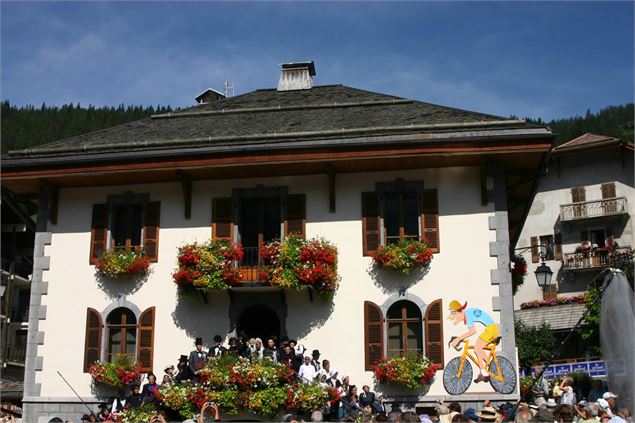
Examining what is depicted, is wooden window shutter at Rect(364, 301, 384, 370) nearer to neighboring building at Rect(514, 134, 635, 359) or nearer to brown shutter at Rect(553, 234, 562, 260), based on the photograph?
neighboring building at Rect(514, 134, 635, 359)

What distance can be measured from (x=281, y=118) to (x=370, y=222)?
4504 millimetres

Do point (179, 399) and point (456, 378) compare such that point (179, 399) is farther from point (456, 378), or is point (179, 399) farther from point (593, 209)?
point (593, 209)

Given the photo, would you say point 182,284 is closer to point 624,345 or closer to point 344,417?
point 344,417

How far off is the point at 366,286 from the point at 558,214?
3229 cm

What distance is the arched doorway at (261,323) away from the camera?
21.0 metres

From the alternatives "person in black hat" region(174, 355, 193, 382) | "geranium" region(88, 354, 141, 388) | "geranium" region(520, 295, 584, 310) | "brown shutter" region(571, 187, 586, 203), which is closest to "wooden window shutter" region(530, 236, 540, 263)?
"geranium" region(520, 295, 584, 310)

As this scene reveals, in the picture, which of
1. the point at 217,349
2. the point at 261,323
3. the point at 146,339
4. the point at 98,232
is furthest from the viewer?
the point at 98,232

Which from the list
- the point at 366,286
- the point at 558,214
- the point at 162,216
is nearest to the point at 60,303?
the point at 162,216

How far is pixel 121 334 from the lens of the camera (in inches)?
829

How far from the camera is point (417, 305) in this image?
1992 centimetres

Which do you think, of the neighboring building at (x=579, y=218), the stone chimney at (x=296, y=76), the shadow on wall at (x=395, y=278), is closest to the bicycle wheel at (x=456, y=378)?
the shadow on wall at (x=395, y=278)

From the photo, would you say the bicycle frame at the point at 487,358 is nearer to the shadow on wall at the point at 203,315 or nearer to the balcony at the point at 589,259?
the shadow on wall at the point at 203,315

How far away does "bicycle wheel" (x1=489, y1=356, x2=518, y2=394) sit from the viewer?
1892 cm

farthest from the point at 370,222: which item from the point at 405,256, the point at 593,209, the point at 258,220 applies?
the point at 593,209
